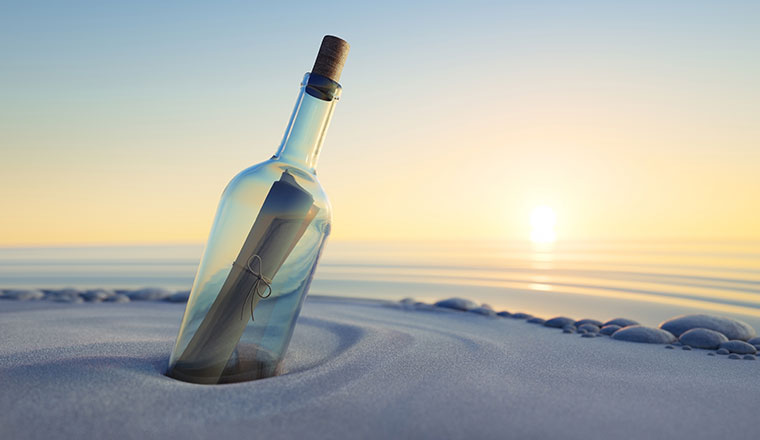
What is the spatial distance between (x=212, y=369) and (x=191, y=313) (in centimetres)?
18

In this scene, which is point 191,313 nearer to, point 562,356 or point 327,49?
point 327,49

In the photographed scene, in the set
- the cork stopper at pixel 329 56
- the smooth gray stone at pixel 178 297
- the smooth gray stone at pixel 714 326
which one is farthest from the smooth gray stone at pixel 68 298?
the smooth gray stone at pixel 714 326

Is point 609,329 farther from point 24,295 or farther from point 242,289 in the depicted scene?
point 24,295

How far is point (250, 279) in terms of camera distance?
1.54 m

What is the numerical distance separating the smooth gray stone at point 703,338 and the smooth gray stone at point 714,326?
191mm

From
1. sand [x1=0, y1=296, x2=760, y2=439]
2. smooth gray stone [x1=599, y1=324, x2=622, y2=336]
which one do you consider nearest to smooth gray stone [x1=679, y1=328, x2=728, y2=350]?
sand [x1=0, y1=296, x2=760, y2=439]

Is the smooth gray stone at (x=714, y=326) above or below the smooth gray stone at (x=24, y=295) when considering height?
above

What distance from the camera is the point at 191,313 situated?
1.60 m

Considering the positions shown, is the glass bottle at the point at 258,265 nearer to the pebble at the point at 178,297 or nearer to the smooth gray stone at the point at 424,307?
the smooth gray stone at the point at 424,307

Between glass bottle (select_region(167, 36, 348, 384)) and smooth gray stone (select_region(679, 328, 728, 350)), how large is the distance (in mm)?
1846

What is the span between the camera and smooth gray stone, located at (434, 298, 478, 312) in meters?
3.54

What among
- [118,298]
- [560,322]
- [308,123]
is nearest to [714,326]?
[560,322]

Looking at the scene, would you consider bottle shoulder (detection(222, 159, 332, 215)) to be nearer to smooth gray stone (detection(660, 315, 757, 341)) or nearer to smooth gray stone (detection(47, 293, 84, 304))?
smooth gray stone (detection(660, 315, 757, 341))

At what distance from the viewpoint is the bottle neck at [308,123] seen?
1.66m
